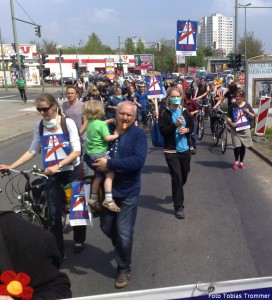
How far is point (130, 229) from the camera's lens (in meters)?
3.68

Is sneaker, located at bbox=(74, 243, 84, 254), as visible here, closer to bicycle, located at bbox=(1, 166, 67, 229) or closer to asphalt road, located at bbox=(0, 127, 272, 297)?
asphalt road, located at bbox=(0, 127, 272, 297)

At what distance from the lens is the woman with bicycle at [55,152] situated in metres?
3.97

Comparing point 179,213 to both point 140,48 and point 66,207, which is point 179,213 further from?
point 140,48

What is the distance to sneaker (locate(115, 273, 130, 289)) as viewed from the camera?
12.2 feet

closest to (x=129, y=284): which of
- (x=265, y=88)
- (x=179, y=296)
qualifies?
(x=179, y=296)

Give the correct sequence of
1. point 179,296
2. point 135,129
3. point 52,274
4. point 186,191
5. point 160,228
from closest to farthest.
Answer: point 179,296 < point 52,274 < point 135,129 < point 160,228 < point 186,191

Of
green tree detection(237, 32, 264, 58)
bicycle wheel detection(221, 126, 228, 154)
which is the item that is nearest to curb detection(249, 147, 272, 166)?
bicycle wheel detection(221, 126, 228, 154)

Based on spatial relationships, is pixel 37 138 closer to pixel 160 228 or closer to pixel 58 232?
pixel 58 232

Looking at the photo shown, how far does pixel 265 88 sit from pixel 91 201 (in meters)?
10.5

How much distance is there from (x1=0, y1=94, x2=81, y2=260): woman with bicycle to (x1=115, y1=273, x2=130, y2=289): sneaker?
0.82 meters

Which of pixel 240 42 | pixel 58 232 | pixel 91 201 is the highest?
pixel 240 42

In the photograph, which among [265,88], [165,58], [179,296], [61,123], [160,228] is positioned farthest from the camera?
[165,58]

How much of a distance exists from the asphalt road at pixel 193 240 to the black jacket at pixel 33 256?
71.5 inches

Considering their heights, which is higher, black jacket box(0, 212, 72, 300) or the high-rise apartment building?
the high-rise apartment building
